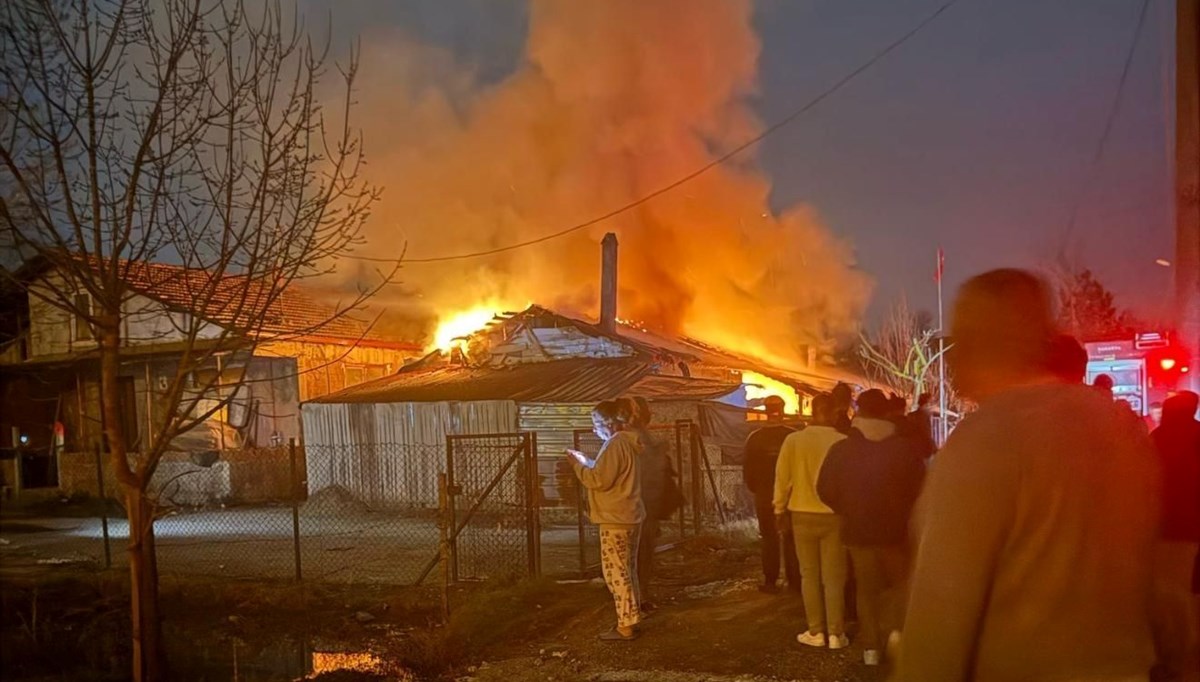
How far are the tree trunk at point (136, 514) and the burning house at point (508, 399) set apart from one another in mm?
9435

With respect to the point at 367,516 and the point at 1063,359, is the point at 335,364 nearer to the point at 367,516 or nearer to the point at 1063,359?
the point at 367,516

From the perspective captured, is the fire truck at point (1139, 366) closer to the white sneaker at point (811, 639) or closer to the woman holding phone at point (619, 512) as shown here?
the white sneaker at point (811, 639)

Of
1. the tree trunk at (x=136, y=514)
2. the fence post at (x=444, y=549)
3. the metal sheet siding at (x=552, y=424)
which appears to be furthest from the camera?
the metal sheet siding at (x=552, y=424)

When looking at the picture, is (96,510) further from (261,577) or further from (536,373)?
(261,577)

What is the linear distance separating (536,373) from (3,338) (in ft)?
45.1

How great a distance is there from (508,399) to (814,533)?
39.1 feet

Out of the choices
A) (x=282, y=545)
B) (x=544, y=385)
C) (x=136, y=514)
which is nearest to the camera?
(x=136, y=514)

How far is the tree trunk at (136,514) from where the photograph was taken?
206 inches

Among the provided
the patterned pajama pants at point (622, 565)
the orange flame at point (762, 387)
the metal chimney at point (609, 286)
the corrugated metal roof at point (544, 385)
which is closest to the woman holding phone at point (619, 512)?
the patterned pajama pants at point (622, 565)

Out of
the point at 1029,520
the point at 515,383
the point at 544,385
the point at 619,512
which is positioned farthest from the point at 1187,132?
the point at 515,383

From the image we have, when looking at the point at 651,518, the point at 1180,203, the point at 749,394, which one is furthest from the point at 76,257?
the point at 749,394

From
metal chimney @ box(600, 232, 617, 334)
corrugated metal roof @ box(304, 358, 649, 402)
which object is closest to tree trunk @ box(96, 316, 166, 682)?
corrugated metal roof @ box(304, 358, 649, 402)

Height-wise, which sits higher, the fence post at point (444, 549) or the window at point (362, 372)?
the window at point (362, 372)

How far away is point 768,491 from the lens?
810cm
